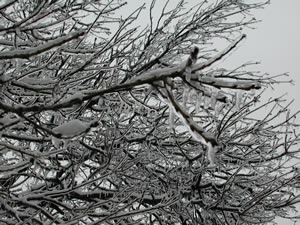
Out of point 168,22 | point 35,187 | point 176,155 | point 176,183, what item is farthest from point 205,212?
point 168,22

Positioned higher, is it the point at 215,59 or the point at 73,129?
the point at 73,129

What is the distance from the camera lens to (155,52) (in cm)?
496

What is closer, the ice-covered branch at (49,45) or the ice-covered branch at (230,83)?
the ice-covered branch at (230,83)

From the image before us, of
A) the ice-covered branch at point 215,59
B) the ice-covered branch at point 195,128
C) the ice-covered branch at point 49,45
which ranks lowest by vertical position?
the ice-covered branch at point 195,128

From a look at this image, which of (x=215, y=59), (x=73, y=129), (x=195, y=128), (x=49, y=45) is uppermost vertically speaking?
(x=49, y=45)

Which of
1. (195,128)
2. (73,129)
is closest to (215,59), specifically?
(195,128)

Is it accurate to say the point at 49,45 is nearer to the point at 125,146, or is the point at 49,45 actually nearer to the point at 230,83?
the point at 230,83

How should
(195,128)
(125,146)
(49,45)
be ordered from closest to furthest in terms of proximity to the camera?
(195,128) → (49,45) → (125,146)

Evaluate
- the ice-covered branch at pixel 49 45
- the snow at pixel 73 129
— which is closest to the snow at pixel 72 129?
the snow at pixel 73 129

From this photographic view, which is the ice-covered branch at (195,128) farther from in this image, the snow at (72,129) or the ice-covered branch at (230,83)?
the snow at (72,129)

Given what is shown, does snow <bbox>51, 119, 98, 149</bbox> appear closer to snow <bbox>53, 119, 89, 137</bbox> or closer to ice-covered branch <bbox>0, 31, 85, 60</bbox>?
snow <bbox>53, 119, 89, 137</bbox>

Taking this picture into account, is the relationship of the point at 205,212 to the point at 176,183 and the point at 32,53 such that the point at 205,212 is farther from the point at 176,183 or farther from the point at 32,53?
the point at 32,53

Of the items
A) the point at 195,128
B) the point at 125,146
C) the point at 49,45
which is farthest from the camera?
the point at 125,146

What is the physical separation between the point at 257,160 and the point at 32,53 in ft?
11.9
